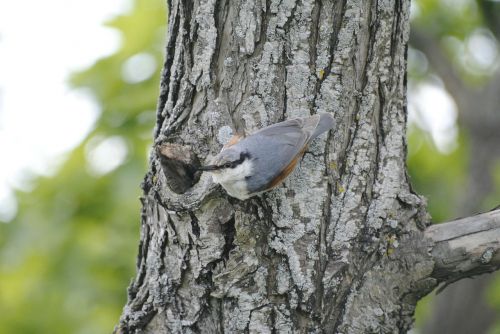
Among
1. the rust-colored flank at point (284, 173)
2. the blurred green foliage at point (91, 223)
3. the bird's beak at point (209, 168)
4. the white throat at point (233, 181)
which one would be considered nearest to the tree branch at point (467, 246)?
the rust-colored flank at point (284, 173)

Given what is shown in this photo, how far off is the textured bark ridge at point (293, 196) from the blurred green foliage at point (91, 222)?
172 cm

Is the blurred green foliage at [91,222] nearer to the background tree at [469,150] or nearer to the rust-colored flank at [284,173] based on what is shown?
the rust-colored flank at [284,173]

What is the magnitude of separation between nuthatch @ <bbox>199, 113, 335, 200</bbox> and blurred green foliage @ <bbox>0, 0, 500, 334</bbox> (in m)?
1.69

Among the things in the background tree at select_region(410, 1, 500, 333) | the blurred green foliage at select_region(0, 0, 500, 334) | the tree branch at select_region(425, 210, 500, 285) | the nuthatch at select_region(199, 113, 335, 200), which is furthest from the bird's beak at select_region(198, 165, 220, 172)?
the background tree at select_region(410, 1, 500, 333)

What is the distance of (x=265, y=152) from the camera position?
2893mm

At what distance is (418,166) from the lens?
243 inches

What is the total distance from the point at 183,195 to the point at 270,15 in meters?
0.74

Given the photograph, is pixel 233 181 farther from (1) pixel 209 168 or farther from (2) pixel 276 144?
(2) pixel 276 144

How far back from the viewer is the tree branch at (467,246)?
2.64 meters

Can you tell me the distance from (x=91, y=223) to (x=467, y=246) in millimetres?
2824

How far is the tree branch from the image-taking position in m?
2.64

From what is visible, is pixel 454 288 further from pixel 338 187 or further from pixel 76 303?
pixel 338 187

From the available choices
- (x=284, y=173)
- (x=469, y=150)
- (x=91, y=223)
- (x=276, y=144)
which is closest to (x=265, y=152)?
(x=276, y=144)

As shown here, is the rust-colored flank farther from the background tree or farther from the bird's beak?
the background tree
